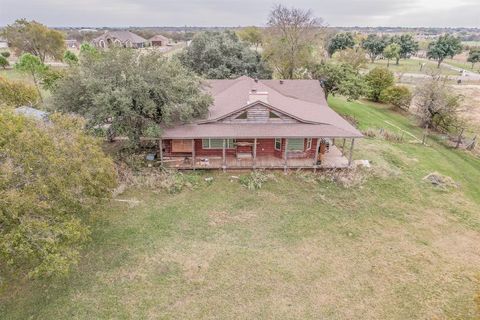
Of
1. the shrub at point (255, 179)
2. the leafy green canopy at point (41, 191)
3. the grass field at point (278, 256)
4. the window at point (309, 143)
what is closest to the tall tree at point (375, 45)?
the grass field at point (278, 256)

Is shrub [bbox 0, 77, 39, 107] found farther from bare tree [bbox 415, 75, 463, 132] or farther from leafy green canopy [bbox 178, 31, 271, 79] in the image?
bare tree [bbox 415, 75, 463, 132]

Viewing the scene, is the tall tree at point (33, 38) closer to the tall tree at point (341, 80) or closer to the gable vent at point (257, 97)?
the tall tree at point (341, 80)

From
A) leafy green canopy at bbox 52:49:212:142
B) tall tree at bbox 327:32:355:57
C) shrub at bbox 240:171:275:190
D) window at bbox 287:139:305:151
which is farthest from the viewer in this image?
tall tree at bbox 327:32:355:57

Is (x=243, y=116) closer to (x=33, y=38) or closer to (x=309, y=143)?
(x=309, y=143)

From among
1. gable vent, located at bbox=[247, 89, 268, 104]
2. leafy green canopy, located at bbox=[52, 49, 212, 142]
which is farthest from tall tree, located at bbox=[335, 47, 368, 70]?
leafy green canopy, located at bbox=[52, 49, 212, 142]

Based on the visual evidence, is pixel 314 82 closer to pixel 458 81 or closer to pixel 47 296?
pixel 47 296

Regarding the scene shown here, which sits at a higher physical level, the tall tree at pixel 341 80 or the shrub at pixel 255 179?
the tall tree at pixel 341 80
